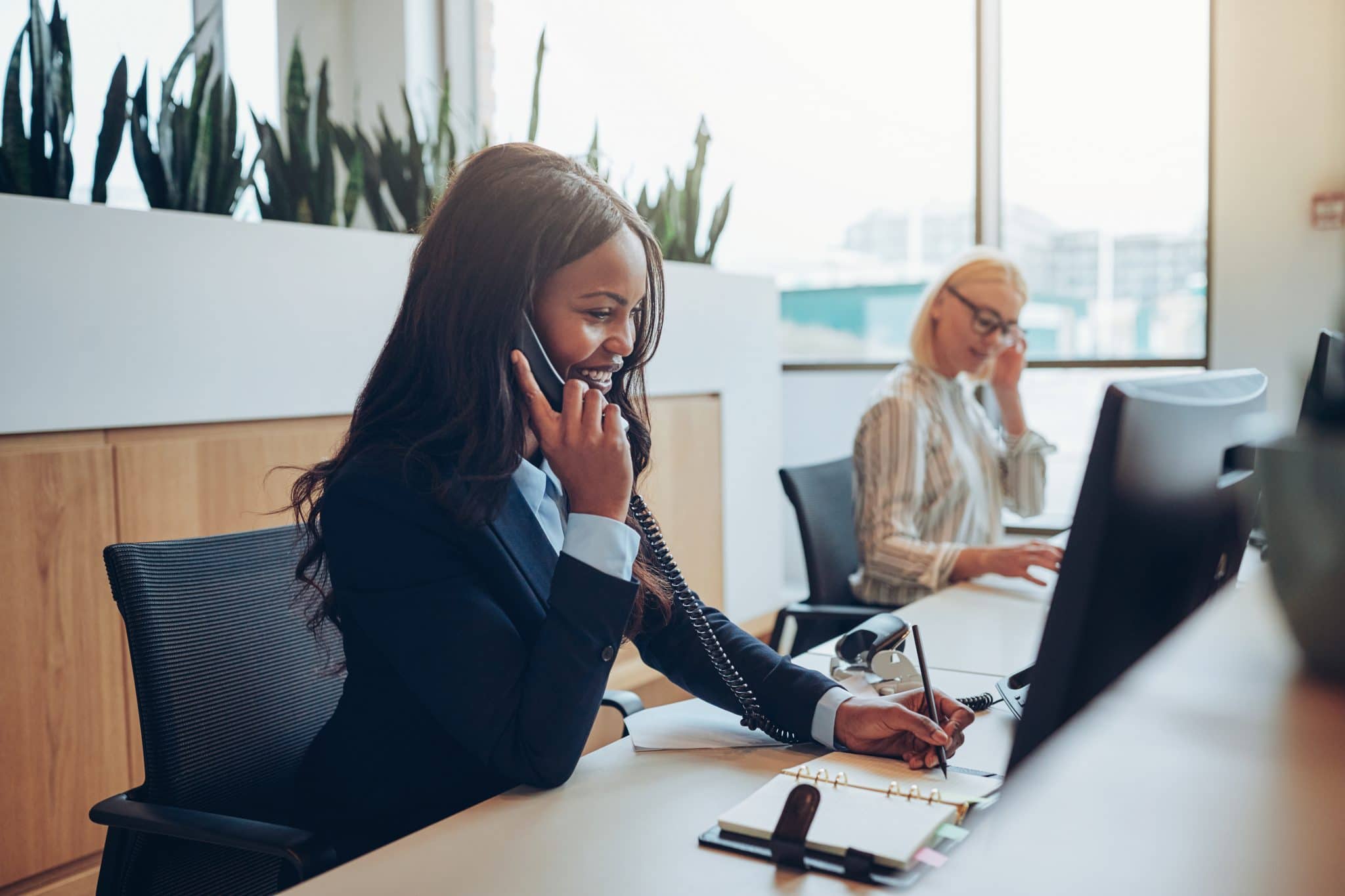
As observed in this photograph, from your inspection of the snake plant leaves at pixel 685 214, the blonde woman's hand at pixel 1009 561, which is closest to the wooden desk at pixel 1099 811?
the blonde woman's hand at pixel 1009 561

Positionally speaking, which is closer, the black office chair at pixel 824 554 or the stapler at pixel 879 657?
the stapler at pixel 879 657

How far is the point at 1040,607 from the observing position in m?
1.96

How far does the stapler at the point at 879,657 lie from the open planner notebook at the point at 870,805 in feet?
0.76

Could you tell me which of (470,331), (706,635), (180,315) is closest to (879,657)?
(706,635)

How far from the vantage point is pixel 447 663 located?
1071 mm

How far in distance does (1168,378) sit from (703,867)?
0.53 metres

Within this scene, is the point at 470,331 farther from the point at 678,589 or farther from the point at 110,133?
the point at 110,133

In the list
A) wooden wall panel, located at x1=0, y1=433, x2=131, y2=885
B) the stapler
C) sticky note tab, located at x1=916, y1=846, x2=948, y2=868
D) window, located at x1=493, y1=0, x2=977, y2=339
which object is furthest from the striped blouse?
window, located at x1=493, y1=0, x2=977, y2=339

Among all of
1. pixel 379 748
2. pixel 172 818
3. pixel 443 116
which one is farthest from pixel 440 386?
pixel 443 116

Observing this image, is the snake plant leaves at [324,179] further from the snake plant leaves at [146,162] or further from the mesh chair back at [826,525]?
the mesh chair back at [826,525]

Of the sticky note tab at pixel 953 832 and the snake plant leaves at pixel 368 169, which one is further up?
the snake plant leaves at pixel 368 169

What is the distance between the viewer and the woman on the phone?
1.08 metres

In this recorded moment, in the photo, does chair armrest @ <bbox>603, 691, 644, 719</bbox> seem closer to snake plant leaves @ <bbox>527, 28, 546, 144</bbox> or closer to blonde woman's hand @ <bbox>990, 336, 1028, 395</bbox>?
blonde woman's hand @ <bbox>990, 336, 1028, 395</bbox>

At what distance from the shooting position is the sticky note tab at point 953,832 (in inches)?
36.0
